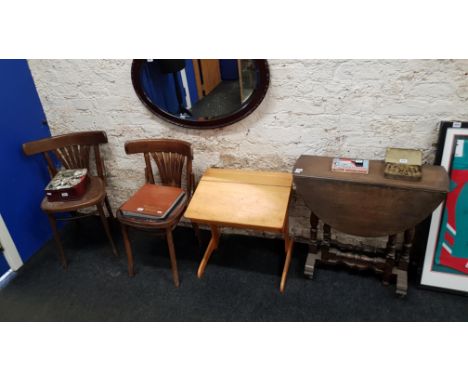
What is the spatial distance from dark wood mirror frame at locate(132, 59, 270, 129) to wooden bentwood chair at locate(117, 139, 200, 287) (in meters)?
0.16

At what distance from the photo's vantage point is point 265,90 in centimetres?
236

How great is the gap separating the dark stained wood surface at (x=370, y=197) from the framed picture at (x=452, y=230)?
0.50 feet

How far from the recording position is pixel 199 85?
2498 millimetres

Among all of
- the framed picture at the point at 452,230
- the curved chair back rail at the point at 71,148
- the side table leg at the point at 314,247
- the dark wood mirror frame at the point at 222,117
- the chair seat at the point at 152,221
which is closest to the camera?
the framed picture at the point at 452,230

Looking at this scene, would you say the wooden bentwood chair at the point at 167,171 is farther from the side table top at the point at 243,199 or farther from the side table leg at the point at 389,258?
the side table leg at the point at 389,258

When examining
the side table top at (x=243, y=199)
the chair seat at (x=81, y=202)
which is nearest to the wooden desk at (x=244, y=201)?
the side table top at (x=243, y=199)

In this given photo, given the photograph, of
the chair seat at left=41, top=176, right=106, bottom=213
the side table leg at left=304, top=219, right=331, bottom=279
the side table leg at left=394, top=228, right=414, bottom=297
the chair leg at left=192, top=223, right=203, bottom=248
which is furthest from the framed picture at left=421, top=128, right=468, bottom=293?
the chair seat at left=41, top=176, right=106, bottom=213

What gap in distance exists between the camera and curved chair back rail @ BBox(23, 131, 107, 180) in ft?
9.41

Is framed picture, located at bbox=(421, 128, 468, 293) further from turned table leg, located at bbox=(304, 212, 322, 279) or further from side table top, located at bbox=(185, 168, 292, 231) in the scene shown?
side table top, located at bbox=(185, 168, 292, 231)

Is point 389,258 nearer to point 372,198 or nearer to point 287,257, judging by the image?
point 372,198

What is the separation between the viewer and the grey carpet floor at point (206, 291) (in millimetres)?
2402

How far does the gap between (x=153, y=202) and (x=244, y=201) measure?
0.67 m
